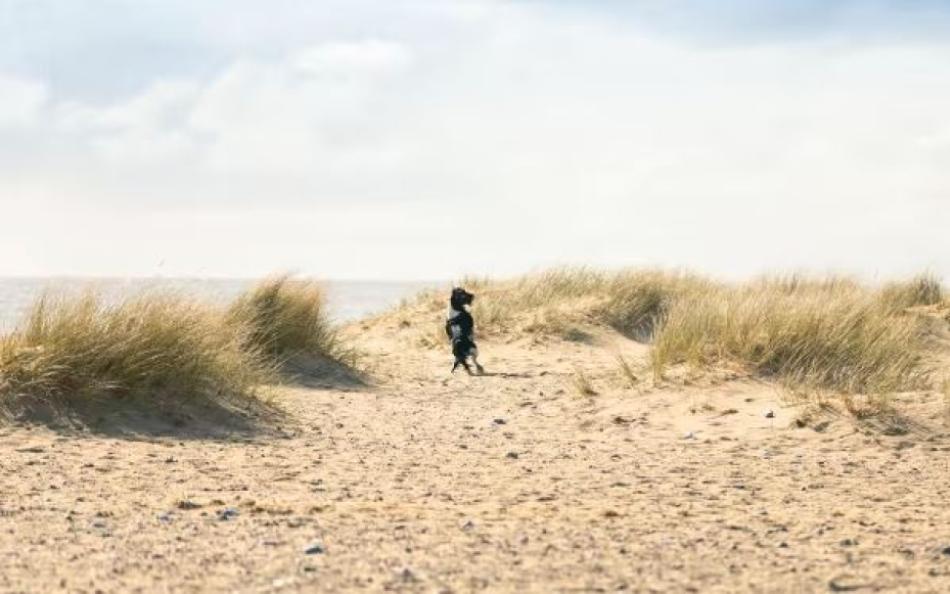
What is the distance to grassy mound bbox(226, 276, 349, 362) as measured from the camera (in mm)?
14914

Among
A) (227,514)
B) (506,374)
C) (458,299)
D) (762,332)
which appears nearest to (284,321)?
(458,299)

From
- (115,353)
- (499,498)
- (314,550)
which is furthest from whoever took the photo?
(115,353)

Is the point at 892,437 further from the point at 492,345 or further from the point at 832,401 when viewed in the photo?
the point at 492,345

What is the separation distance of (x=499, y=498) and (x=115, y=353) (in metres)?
4.10

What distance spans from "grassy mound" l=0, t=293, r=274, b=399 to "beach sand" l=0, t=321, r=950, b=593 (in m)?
0.49

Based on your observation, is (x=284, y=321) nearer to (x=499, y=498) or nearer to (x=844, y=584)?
(x=499, y=498)

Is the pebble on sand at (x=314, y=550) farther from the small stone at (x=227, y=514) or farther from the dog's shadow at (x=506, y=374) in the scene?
the dog's shadow at (x=506, y=374)

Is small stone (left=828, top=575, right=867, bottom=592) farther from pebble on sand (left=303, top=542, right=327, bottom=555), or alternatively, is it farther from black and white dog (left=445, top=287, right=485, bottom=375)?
black and white dog (left=445, top=287, right=485, bottom=375)

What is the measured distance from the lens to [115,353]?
396 inches

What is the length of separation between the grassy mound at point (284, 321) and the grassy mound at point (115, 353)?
3741mm

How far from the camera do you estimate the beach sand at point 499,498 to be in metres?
5.34

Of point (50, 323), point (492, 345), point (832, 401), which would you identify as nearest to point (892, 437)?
point (832, 401)

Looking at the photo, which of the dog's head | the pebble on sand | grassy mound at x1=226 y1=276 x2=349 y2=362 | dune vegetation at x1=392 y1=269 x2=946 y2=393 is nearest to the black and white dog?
the dog's head

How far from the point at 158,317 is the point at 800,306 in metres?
6.51
